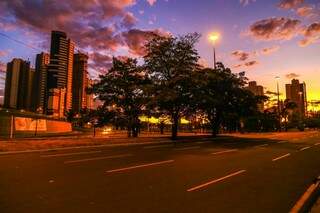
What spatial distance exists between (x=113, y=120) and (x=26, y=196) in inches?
1266

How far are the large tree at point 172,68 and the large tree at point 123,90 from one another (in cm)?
255

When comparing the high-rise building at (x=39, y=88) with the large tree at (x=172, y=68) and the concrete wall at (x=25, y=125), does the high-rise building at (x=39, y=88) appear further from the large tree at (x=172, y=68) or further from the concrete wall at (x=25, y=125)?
the large tree at (x=172, y=68)

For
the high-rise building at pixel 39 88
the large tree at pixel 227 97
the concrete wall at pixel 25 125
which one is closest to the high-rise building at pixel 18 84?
the high-rise building at pixel 39 88

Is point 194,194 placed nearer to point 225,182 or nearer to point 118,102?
point 225,182

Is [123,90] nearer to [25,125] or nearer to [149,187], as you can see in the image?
[25,125]

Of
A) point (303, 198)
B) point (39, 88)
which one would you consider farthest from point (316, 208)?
point (39, 88)

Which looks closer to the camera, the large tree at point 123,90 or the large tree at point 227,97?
the large tree at point 123,90

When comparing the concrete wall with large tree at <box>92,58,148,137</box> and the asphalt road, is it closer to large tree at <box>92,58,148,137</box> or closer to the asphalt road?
large tree at <box>92,58,148,137</box>

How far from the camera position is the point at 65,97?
118 metres

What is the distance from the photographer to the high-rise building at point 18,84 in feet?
303

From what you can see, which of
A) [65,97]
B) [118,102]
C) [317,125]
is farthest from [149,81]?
[317,125]

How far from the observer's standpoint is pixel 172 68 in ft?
119

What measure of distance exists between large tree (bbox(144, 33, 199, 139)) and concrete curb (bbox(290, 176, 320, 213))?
85.5 feet

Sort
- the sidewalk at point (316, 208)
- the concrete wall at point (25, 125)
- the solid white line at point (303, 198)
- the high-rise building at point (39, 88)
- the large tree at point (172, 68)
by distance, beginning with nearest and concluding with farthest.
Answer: the sidewalk at point (316, 208)
the solid white line at point (303, 198)
the large tree at point (172, 68)
the concrete wall at point (25, 125)
the high-rise building at point (39, 88)
